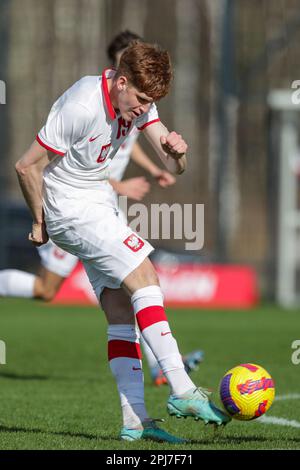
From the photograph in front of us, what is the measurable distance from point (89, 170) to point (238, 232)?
1037 inches

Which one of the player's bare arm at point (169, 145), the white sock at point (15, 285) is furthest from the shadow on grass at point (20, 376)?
the player's bare arm at point (169, 145)

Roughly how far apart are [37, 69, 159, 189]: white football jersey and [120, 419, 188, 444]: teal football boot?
129 centimetres

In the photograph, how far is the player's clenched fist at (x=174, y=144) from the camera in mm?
5672

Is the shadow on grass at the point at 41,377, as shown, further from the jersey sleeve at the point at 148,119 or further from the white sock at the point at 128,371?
the jersey sleeve at the point at 148,119

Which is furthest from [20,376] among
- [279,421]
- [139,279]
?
[139,279]

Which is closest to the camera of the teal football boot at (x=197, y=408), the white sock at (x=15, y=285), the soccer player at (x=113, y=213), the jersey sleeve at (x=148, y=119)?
the teal football boot at (x=197, y=408)

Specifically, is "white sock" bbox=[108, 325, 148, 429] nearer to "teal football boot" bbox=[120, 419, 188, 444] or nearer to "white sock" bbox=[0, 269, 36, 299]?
"teal football boot" bbox=[120, 419, 188, 444]

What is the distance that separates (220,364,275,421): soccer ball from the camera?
5.44m

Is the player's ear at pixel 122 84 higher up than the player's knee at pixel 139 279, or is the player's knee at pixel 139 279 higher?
the player's ear at pixel 122 84

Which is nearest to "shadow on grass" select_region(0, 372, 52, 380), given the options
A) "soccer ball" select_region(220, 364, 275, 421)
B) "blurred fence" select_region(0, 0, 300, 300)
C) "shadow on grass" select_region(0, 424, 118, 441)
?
"shadow on grass" select_region(0, 424, 118, 441)

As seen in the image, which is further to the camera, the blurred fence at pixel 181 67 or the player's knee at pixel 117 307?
the blurred fence at pixel 181 67
